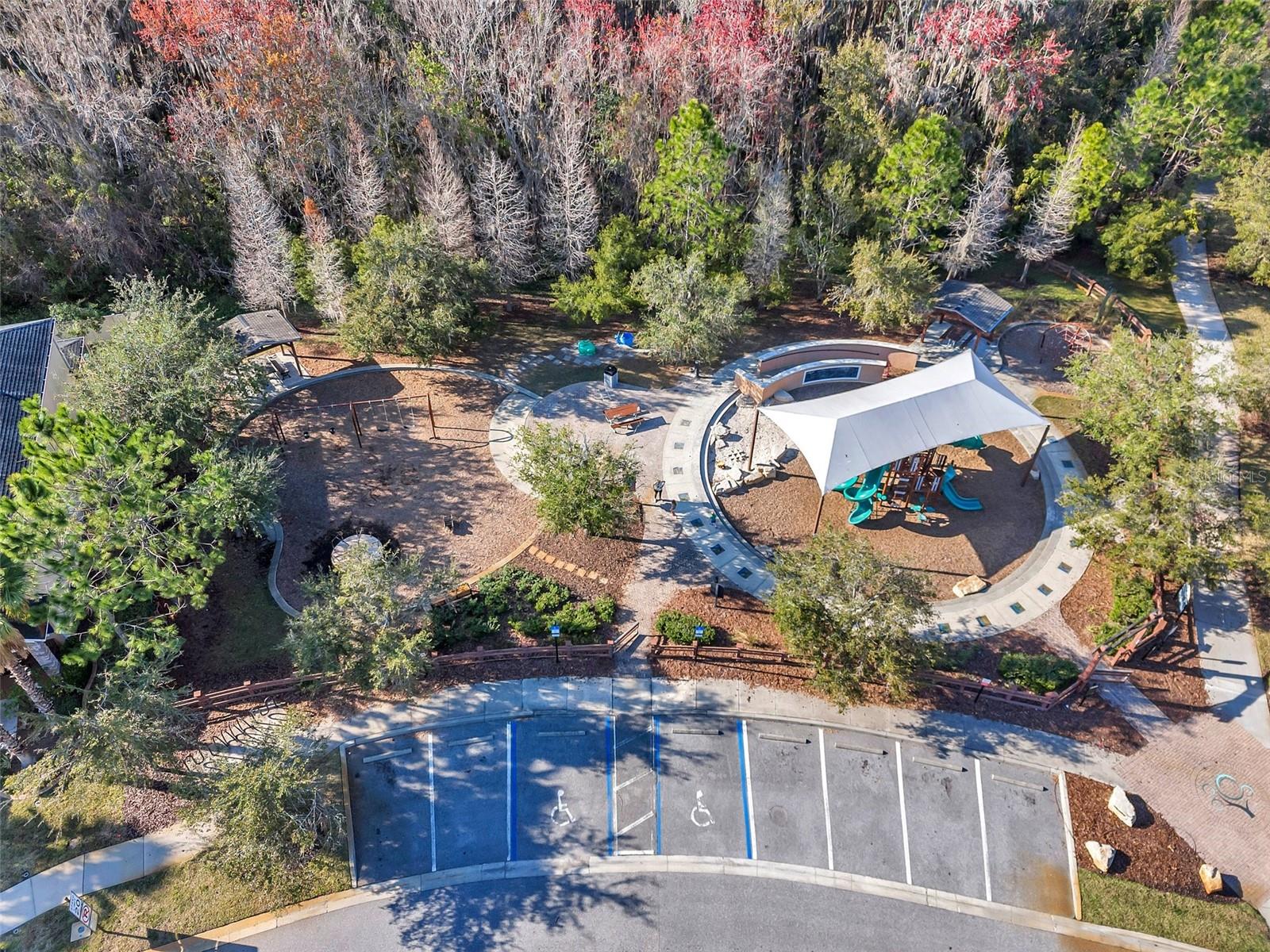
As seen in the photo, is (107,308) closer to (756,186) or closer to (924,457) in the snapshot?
(756,186)

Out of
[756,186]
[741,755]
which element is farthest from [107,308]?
[741,755]

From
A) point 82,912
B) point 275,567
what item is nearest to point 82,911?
point 82,912

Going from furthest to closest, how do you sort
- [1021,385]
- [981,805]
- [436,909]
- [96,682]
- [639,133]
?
[639,133] → [1021,385] → [96,682] → [981,805] → [436,909]

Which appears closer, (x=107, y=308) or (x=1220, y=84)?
(x=107, y=308)

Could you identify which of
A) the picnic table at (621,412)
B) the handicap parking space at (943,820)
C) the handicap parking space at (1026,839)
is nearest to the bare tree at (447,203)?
the picnic table at (621,412)

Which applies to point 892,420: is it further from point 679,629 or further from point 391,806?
point 391,806

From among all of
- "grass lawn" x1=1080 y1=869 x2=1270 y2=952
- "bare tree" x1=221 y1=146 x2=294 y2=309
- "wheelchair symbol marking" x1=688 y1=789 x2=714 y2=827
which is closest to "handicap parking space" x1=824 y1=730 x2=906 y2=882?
"wheelchair symbol marking" x1=688 y1=789 x2=714 y2=827

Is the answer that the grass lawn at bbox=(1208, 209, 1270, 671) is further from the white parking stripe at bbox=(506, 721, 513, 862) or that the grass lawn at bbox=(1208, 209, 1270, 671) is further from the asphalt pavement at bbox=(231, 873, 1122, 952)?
the white parking stripe at bbox=(506, 721, 513, 862)
